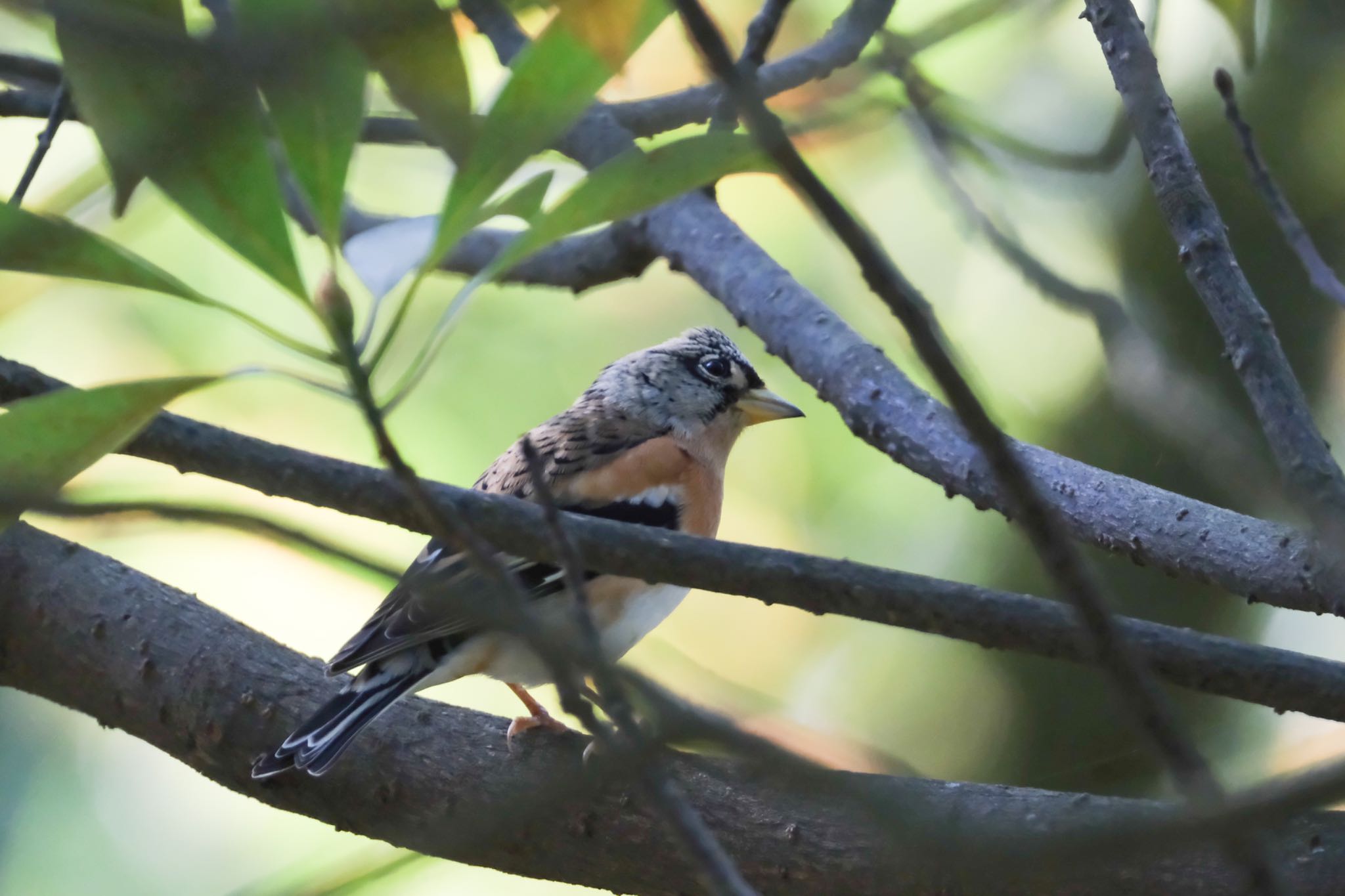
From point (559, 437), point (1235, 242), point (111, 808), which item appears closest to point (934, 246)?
point (1235, 242)

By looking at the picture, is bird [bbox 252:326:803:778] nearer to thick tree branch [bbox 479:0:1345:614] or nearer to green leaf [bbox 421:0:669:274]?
thick tree branch [bbox 479:0:1345:614]

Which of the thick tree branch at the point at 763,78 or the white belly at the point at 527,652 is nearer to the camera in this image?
the thick tree branch at the point at 763,78

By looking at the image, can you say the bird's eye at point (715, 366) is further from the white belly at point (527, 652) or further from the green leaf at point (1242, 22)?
the green leaf at point (1242, 22)

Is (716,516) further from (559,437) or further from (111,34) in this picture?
(111,34)

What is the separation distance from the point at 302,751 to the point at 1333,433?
222 centimetres

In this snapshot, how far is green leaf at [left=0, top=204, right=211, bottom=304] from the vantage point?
1253 mm

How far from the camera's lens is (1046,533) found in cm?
87

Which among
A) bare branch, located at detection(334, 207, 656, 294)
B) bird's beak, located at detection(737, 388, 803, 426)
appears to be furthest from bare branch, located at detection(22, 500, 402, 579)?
bird's beak, located at detection(737, 388, 803, 426)

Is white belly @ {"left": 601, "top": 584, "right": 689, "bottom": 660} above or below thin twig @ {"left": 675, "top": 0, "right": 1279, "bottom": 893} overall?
above

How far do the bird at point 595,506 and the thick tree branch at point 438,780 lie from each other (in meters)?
0.08

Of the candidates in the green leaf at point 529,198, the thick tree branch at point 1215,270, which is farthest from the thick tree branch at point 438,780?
the green leaf at point 529,198

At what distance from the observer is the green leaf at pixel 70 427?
49.6 inches

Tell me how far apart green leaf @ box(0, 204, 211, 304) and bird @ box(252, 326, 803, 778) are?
0.86 metres

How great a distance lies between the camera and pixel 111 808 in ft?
13.0
